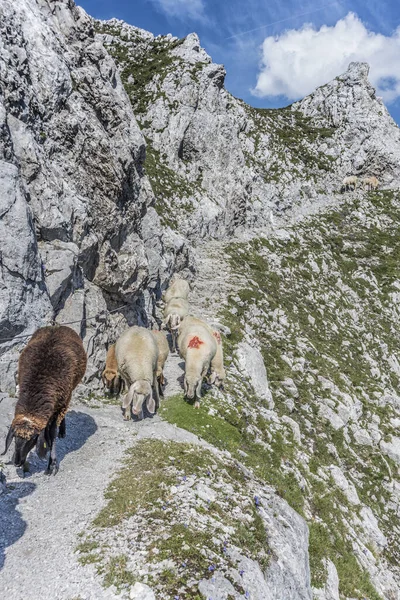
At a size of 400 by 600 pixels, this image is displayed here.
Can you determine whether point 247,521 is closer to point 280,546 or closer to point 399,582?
point 280,546

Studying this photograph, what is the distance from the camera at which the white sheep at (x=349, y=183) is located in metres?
56.4

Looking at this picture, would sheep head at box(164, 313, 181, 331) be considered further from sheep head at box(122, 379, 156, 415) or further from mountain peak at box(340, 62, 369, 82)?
mountain peak at box(340, 62, 369, 82)

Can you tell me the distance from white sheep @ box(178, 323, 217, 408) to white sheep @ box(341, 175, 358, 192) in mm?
48742

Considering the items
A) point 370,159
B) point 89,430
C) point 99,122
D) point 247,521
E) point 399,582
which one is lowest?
point 399,582

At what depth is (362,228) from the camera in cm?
4906

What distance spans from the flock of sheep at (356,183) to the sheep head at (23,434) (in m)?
57.9

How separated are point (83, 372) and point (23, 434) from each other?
2.39 m

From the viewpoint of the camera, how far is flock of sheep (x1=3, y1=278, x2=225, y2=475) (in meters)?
8.20

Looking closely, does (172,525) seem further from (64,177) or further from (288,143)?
(288,143)

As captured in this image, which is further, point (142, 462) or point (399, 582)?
point (399, 582)

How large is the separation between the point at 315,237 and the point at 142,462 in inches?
1573

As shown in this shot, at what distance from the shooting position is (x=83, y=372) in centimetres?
994

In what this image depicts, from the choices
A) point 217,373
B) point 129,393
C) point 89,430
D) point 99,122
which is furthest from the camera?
point 99,122

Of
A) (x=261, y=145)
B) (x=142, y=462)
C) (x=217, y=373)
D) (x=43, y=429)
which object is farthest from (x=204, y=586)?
(x=261, y=145)
